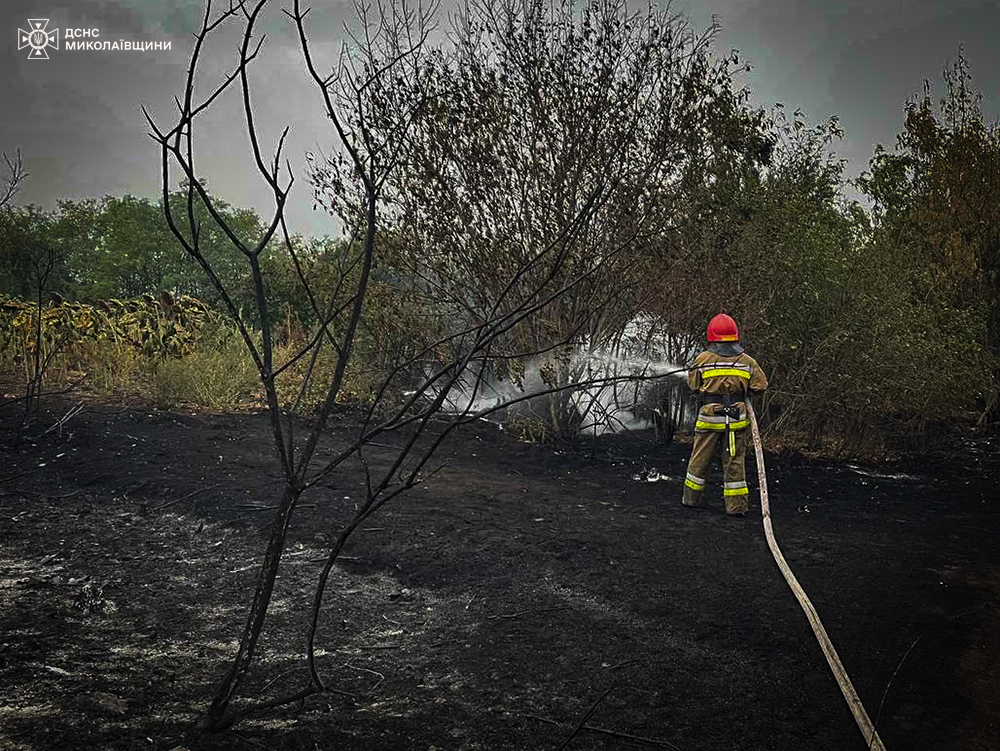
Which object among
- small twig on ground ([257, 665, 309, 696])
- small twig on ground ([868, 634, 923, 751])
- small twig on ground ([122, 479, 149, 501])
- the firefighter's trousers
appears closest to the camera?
small twig on ground ([868, 634, 923, 751])

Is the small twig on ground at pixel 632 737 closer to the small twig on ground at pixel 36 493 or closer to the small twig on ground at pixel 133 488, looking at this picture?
the small twig on ground at pixel 133 488

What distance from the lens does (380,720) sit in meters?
2.95

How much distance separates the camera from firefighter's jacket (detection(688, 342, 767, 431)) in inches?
257

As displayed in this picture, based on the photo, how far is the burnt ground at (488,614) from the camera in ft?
9.71

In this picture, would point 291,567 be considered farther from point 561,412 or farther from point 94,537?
point 561,412

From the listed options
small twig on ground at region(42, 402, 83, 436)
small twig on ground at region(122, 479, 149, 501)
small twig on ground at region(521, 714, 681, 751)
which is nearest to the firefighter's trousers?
small twig on ground at region(521, 714, 681, 751)

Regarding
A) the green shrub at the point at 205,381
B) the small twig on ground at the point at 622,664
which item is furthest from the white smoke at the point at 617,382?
the small twig on ground at the point at 622,664

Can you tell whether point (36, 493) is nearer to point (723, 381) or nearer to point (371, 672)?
point (371, 672)

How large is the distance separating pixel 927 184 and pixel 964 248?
132cm

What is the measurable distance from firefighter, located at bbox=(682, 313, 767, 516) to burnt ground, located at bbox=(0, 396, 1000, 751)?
43cm

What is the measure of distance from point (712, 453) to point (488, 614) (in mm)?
3115

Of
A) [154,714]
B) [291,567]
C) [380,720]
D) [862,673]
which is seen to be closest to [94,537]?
[291,567]

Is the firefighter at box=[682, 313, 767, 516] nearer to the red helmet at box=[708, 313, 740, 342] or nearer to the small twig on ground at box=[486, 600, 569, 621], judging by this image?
the red helmet at box=[708, 313, 740, 342]

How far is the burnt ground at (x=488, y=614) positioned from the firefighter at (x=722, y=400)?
0.43 meters
